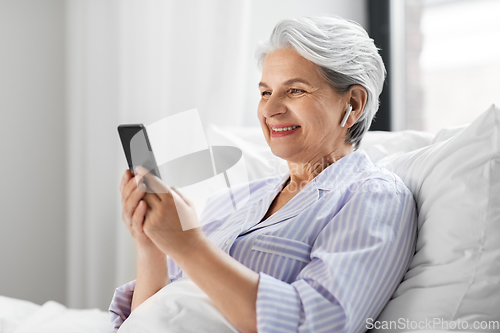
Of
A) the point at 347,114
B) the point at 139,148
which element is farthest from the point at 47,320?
the point at 347,114

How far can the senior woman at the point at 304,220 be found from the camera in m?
0.69

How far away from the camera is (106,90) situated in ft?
5.69

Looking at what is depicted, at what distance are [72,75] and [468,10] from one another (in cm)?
157

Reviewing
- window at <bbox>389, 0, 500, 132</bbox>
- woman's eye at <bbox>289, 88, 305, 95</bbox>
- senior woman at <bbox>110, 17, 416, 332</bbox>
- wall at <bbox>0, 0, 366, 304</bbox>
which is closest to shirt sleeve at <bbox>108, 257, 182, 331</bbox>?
senior woman at <bbox>110, 17, 416, 332</bbox>

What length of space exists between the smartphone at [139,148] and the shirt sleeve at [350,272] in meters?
0.25

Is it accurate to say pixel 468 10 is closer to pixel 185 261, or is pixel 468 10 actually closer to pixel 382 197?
pixel 382 197

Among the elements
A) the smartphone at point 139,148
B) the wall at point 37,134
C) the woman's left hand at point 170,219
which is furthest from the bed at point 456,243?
the wall at point 37,134

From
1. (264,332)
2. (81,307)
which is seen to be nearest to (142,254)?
(264,332)

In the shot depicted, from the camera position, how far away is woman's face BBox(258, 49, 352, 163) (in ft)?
3.07

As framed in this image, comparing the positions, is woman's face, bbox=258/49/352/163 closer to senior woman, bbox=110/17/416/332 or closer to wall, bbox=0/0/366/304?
senior woman, bbox=110/17/416/332

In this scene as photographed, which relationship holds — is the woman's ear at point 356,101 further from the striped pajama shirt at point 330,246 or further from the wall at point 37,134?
the wall at point 37,134

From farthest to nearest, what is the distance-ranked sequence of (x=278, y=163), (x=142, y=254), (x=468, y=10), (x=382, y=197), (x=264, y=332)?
(x=468, y=10)
(x=278, y=163)
(x=142, y=254)
(x=382, y=197)
(x=264, y=332)

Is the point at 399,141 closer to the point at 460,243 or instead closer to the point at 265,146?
the point at 265,146

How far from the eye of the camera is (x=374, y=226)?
74 centimetres
